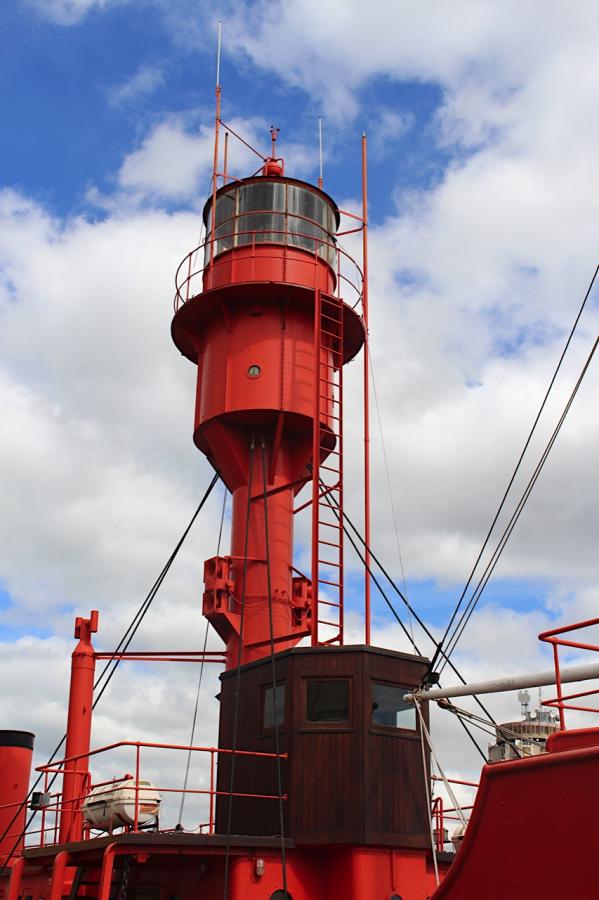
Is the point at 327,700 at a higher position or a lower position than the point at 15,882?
higher

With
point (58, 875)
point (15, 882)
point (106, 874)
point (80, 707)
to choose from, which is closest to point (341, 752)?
point (106, 874)

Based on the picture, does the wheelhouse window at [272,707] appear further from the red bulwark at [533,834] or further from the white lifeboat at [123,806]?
the red bulwark at [533,834]

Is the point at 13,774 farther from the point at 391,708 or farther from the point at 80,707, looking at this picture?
the point at 391,708

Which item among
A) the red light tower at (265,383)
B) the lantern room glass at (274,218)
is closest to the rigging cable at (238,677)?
the red light tower at (265,383)

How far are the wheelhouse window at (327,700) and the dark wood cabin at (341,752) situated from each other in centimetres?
2

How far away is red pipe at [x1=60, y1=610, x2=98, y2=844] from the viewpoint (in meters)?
20.5

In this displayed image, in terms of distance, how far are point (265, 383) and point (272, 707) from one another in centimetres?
756

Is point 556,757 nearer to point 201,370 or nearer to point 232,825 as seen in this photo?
point 232,825

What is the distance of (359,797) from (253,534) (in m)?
7.23

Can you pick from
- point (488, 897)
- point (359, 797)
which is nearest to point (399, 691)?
point (359, 797)

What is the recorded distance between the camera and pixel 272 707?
1698 cm

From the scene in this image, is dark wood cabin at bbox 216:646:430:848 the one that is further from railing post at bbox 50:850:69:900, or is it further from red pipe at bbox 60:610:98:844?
red pipe at bbox 60:610:98:844

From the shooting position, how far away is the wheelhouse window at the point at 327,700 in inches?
640

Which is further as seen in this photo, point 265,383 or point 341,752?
point 265,383
